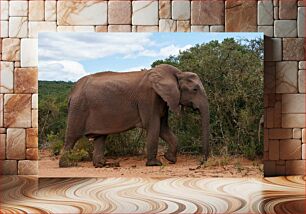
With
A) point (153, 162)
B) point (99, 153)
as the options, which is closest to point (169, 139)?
point (153, 162)

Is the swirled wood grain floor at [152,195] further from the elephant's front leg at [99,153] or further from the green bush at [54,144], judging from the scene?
the green bush at [54,144]

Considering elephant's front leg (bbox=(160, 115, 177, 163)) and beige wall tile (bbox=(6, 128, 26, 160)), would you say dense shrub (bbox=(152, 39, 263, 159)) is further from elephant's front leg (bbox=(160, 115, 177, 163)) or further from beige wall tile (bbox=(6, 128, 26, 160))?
beige wall tile (bbox=(6, 128, 26, 160))

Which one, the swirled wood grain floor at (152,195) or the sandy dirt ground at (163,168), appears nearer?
the swirled wood grain floor at (152,195)

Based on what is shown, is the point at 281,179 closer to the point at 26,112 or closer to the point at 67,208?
the point at 67,208

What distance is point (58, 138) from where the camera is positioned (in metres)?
5.03

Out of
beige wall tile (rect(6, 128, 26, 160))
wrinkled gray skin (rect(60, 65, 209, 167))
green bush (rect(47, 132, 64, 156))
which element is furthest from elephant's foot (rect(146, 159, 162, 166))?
beige wall tile (rect(6, 128, 26, 160))

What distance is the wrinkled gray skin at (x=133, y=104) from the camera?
501 centimetres

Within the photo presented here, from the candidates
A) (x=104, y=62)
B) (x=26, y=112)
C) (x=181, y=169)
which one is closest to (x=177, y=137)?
(x=181, y=169)

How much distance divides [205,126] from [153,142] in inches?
20.9

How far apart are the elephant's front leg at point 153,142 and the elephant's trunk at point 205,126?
440 millimetres

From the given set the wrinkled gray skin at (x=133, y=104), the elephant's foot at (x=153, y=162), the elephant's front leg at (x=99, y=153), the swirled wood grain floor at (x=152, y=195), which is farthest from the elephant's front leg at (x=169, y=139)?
the elephant's front leg at (x=99, y=153)

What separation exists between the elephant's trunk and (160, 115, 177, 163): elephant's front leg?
0.28m

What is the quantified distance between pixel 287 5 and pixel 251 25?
41 centimetres

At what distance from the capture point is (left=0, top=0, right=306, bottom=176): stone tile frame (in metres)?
4.99
